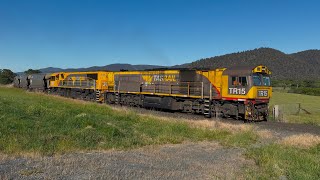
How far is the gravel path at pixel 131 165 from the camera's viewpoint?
8406 millimetres

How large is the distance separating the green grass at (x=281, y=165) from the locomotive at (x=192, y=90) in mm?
12337

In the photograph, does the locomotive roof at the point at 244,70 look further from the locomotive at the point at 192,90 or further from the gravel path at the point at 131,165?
the gravel path at the point at 131,165

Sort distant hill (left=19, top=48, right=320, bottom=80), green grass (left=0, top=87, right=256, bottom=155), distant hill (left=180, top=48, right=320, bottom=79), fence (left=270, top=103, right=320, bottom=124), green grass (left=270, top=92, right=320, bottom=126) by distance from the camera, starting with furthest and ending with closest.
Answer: distant hill (left=180, top=48, right=320, bottom=79), distant hill (left=19, top=48, right=320, bottom=80), green grass (left=270, top=92, right=320, bottom=126), fence (left=270, top=103, right=320, bottom=124), green grass (left=0, top=87, right=256, bottom=155)

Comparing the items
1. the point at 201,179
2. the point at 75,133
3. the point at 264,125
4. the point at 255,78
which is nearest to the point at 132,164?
the point at 201,179

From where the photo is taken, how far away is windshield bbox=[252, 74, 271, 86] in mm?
25516

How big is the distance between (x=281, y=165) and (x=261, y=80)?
16004 millimetres

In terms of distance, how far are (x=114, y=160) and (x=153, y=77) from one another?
23820 millimetres

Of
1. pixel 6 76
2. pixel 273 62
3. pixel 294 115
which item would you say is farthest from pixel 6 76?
pixel 273 62

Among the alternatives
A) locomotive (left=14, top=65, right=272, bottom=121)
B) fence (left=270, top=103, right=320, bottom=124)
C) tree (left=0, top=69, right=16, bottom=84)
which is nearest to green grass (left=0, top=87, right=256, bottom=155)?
locomotive (left=14, top=65, right=272, bottom=121)

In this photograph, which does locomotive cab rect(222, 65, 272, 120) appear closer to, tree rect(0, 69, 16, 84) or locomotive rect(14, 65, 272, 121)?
locomotive rect(14, 65, 272, 121)

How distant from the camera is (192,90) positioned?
29469 millimetres

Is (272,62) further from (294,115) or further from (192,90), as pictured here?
(192,90)

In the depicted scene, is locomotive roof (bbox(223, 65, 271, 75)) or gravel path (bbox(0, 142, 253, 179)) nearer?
gravel path (bbox(0, 142, 253, 179))

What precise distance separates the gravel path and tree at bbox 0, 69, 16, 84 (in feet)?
320
